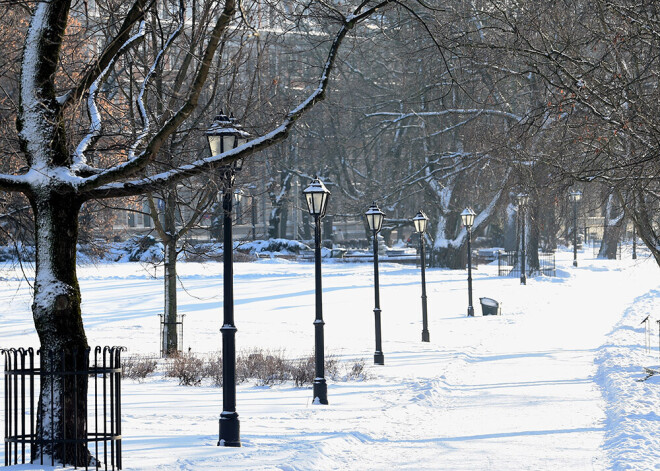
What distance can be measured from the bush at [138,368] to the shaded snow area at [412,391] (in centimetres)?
27

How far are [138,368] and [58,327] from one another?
8817 mm

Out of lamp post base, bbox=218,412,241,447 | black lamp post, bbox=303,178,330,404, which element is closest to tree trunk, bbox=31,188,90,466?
lamp post base, bbox=218,412,241,447

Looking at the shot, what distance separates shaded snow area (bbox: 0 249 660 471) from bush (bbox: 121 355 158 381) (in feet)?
0.88

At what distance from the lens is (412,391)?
14.8 m

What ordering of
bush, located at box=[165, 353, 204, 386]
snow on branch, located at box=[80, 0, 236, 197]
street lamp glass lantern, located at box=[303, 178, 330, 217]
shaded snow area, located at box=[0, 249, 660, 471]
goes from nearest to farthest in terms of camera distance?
snow on branch, located at box=[80, 0, 236, 197], shaded snow area, located at box=[0, 249, 660, 471], street lamp glass lantern, located at box=[303, 178, 330, 217], bush, located at box=[165, 353, 204, 386]

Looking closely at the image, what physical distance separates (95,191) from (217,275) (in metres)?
37.0

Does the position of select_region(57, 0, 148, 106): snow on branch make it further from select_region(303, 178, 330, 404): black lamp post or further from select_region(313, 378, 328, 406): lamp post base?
select_region(313, 378, 328, 406): lamp post base

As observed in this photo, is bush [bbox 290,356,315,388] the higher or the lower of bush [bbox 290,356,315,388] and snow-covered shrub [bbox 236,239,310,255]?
the lower

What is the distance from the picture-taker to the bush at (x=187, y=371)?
628 inches

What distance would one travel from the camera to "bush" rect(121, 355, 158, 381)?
16.7m

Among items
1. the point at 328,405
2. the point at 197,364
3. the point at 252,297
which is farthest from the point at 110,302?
the point at 328,405

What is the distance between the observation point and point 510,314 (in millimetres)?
30375

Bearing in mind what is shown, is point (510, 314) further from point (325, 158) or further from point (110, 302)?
point (325, 158)

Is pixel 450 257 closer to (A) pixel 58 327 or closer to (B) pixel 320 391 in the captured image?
(B) pixel 320 391
